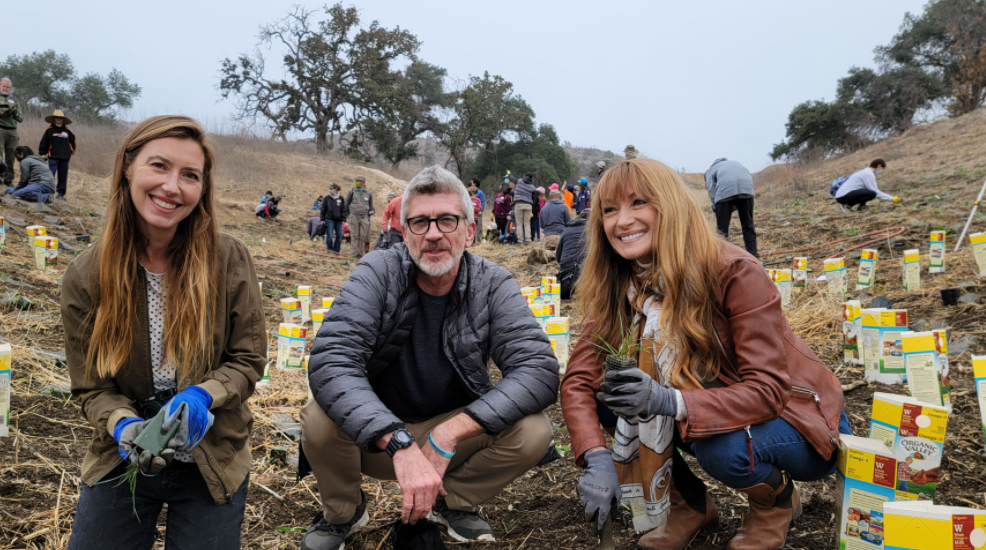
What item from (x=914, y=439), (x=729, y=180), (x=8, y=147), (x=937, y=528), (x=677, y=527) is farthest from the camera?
(x=8, y=147)

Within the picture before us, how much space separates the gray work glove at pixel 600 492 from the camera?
1.79 metres

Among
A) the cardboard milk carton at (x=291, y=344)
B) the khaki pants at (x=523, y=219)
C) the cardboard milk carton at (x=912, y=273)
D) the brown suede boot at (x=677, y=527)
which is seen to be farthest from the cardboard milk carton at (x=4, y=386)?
the khaki pants at (x=523, y=219)

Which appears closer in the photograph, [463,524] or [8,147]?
[463,524]

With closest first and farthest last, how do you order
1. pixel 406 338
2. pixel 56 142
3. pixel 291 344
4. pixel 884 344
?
pixel 406 338, pixel 884 344, pixel 291 344, pixel 56 142

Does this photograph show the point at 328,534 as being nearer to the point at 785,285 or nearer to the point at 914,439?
the point at 914,439

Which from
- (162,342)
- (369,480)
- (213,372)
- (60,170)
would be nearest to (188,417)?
(213,372)

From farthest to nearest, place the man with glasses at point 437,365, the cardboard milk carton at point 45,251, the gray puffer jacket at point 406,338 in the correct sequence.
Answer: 1. the cardboard milk carton at point 45,251
2. the man with glasses at point 437,365
3. the gray puffer jacket at point 406,338

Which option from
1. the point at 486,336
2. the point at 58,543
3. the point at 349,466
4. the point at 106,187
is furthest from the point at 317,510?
the point at 106,187

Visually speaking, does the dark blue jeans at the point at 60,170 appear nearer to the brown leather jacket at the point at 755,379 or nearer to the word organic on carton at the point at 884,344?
the brown leather jacket at the point at 755,379

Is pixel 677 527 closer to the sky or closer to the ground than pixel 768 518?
closer to the ground

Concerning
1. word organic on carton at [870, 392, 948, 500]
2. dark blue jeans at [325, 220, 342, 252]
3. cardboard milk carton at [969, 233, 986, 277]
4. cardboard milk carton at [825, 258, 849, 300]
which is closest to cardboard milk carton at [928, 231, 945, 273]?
cardboard milk carton at [969, 233, 986, 277]

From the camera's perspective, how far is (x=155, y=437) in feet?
4.94

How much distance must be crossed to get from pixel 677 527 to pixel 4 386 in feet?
9.26

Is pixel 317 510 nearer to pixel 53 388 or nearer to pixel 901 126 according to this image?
pixel 53 388
